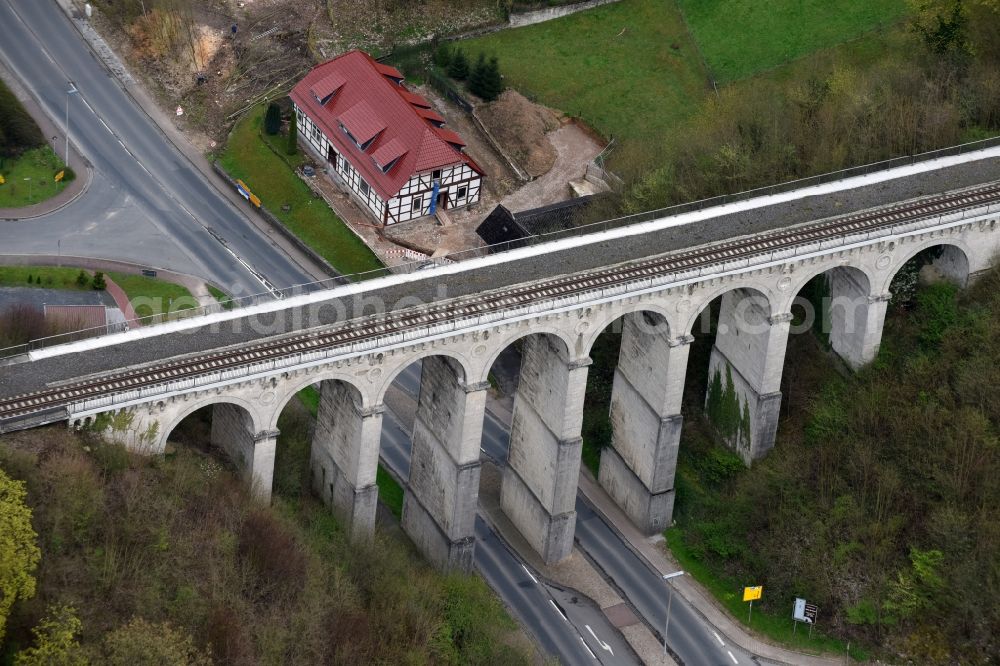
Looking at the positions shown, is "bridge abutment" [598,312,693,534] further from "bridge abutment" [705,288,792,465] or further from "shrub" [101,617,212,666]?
"shrub" [101,617,212,666]

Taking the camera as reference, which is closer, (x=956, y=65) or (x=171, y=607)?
(x=171, y=607)

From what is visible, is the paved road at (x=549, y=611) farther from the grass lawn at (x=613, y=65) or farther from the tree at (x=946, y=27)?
the tree at (x=946, y=27)

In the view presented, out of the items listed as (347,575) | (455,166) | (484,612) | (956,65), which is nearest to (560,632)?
(484,612)

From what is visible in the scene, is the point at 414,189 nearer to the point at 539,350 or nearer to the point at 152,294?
the point at 152,294

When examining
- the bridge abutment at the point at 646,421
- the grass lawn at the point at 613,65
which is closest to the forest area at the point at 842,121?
the grass lawn at the point at 613,65

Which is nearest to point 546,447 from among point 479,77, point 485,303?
point 485,303

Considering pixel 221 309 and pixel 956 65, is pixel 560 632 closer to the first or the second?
pixel 221 309

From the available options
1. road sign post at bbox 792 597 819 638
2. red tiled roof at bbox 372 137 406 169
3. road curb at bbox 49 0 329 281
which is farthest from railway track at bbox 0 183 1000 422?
red tiled roof at bbox 372 137 406 169
